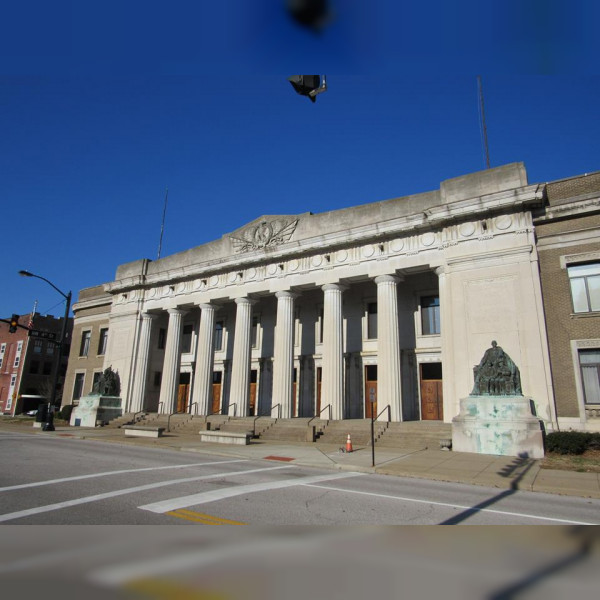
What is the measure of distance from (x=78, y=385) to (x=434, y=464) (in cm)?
3862

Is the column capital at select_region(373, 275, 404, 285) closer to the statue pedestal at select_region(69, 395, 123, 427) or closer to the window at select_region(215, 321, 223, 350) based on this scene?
the window at select_region(215, 321, 223, 350)

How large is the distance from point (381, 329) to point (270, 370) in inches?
458

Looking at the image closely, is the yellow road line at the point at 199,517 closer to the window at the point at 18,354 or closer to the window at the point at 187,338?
the window at the point at 187,338

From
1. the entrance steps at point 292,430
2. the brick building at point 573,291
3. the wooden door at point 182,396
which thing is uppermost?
the brick building at point 573,291

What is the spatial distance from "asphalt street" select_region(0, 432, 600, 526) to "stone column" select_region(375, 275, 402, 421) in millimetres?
11515

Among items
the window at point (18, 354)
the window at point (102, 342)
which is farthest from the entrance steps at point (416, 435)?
the window at point (18, 354)

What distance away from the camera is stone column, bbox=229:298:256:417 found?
102ft

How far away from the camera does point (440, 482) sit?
1288 centimetres

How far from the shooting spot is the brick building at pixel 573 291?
67.5 feet

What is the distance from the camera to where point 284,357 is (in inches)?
1176

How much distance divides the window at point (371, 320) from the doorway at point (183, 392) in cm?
A: 1779

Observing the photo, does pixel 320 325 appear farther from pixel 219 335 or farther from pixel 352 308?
pixel 219 335

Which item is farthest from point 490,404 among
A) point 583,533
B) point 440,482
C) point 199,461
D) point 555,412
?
point 583,533

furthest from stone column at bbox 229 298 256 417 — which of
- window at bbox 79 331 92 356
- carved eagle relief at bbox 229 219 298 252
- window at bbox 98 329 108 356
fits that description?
window at bbox 79 331 92 356
